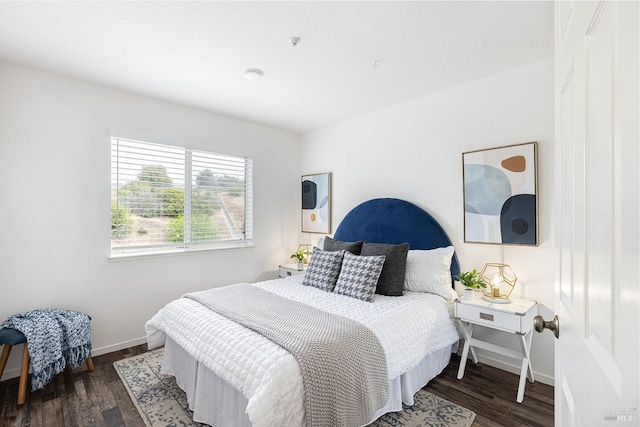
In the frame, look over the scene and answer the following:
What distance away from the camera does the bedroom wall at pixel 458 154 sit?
8.25 feet

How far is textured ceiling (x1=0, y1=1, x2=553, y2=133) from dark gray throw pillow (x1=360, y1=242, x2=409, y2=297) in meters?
1.55

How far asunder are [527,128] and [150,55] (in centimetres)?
305

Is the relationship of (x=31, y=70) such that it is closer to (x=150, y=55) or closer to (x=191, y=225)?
(x=150, y=55)

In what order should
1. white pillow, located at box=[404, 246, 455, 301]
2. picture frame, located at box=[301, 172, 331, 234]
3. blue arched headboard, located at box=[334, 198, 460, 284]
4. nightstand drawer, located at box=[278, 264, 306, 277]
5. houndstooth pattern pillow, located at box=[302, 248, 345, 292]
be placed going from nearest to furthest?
white pillow, located at box=[404, 246, 455, 301] → houndstooth pattern pillow, located at box=[302, 248, 345, 292] → blue arched headboard, located at box=[334, 198, 460, 284] → nightstand drawer, located at box=[278, 264, 306, 277] → picture frame, located at box=[301, 172, 331, 234]

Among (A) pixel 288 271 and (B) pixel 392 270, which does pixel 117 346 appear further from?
(B) pixel 392 270

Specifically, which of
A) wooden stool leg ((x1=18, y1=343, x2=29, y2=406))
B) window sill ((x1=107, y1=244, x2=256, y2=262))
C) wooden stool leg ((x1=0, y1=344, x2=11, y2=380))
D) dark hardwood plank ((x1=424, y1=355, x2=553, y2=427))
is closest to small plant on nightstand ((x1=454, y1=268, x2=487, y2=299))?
dark hardwood plank ((x1=424, y1=355, x2=553, y2=427))

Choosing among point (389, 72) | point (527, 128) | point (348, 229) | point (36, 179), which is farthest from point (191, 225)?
point (527, 128)

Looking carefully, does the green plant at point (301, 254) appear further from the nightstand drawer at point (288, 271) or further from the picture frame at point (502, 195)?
the picture frame at point (502, 195)

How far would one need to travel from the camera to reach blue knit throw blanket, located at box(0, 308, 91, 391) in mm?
2295

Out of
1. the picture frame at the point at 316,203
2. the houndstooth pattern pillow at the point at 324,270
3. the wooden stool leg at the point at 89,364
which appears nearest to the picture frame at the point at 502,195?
the houndstooth pattern pillow at the point at 324,270

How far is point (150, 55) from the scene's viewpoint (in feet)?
7.97

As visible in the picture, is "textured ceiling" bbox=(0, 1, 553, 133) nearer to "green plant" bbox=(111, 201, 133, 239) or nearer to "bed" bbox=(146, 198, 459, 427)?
"green plant" bbox=(111, 201, 133, 239)

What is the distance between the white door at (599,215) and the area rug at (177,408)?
1323 mm

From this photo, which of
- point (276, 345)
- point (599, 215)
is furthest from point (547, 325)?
point (276, 345)
